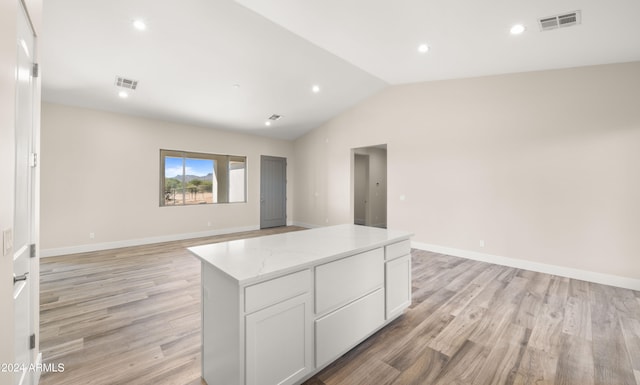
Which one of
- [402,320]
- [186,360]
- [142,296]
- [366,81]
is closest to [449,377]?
[402,320]

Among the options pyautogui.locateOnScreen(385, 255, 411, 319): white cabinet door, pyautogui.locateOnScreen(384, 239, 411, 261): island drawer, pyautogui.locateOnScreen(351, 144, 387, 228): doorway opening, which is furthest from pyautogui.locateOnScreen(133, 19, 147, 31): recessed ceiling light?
pyautogui.locateOnScreen(351, 144, 387, 228): doorway opening

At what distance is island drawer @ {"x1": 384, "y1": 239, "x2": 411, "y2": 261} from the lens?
2.38 meters

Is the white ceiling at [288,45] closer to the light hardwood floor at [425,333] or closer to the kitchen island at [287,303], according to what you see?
the kitchen island at [287,303]

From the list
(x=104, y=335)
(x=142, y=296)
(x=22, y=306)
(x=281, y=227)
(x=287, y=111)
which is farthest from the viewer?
(x=281, y=227)

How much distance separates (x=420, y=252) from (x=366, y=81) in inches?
147

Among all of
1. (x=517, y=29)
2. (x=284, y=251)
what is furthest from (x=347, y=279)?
(x=517, y=29)

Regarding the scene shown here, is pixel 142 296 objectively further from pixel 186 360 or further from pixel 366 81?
pixel 366 81

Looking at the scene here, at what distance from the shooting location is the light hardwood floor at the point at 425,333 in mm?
1874

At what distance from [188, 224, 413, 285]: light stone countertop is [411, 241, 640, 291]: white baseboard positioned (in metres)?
3.01

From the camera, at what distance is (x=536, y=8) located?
2.64 metres

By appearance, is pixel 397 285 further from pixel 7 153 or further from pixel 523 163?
pixel 523 163

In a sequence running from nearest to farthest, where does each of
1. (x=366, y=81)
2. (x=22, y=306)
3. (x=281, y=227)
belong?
(x=22, y=306)
(x=366, y=81)
(x=281, y=227)

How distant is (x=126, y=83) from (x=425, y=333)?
18.5 ft

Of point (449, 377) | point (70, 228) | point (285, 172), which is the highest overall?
point (285, 172)
